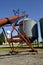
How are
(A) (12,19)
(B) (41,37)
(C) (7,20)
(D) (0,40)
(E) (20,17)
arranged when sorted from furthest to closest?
1. (D) (0,40)
2. (B) (41,37)
3. (E) (20,17)
4. (A) (12,19)
5. (C) (7,20)

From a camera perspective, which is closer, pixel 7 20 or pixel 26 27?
pixel 7 20

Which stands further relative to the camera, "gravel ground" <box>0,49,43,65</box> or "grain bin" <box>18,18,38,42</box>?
"grain bin" <box>18,18,38,42</box>

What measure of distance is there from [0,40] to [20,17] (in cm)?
9613

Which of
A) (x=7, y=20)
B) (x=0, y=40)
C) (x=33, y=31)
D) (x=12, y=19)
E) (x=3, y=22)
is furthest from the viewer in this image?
(x=0, y=40)

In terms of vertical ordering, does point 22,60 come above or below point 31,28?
below

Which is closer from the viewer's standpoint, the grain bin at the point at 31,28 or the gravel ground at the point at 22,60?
the gravel ground at the point at 22,60

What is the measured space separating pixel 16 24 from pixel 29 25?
114ft

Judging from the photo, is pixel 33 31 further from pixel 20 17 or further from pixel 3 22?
pixel 3 22

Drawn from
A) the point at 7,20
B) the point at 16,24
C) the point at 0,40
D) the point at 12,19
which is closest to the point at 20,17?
the point at 16,24

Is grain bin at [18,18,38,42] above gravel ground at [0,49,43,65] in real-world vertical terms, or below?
above

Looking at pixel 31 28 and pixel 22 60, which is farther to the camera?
A: pixel 31 28

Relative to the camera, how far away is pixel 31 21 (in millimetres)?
62156

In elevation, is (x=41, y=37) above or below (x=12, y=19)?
below

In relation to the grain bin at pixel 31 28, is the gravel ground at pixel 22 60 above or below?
below
